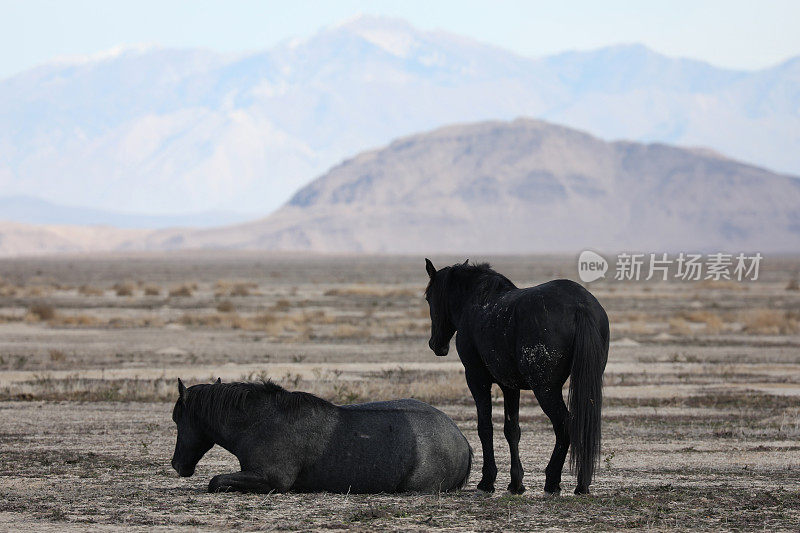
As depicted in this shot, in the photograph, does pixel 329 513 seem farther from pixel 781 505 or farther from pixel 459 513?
pixel 781 505

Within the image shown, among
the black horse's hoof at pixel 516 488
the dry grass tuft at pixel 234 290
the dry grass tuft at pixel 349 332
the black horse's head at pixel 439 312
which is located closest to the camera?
the black horse's hoof at pixel 516 488

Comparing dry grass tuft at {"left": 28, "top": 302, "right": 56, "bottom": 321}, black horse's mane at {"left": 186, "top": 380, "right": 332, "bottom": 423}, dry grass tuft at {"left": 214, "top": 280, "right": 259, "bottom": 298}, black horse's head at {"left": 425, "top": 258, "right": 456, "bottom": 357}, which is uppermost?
black horse's head at {"left": 425, "top": 258, "right": 456, "bottom": 357}

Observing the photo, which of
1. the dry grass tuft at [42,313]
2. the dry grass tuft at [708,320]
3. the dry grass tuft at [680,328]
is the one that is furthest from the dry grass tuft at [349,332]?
the dry grass tuft at [708,320]

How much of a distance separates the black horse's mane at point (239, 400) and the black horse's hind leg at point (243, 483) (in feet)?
1.76

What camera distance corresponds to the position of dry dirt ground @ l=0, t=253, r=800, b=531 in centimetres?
918

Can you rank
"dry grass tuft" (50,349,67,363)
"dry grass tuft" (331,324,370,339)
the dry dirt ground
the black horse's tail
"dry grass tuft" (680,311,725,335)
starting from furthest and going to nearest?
"dry grass tuft" (680,311,725,335)
"dry grass tuft" (331,324,370,339)
"dry grass tuft" (50,349,67,363)
the black horse's tail
the dry dirt ground

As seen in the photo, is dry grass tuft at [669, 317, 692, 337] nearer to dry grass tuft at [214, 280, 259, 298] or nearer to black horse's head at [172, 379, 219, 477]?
dry grass tuft at [214, 280, 259, 298]

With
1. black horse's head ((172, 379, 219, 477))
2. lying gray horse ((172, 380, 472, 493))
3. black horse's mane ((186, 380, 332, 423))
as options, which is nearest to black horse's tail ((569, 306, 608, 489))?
lying gray horse ((172, 380, 472, 493))

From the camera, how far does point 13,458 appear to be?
12.5m

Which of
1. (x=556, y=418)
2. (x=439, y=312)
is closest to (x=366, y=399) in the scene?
(x=439, y=312)

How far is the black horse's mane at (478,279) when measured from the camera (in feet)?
34.6

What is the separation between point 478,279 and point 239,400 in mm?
2437

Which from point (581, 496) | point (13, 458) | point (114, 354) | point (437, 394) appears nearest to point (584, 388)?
point (581, 496)

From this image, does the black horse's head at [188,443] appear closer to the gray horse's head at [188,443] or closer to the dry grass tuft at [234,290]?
the gray horse's head at [188,443]
